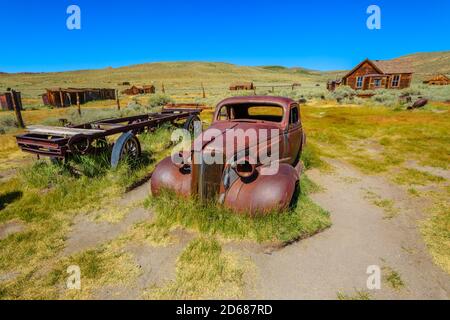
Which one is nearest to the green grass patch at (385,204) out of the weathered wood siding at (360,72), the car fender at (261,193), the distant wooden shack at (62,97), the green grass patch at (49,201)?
the car fender at (261,193)

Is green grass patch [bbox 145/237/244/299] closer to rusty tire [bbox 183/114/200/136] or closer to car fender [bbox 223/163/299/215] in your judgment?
car fender [bbox 223/163/299/215]

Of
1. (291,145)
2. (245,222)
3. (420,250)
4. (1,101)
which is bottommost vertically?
(420,250)

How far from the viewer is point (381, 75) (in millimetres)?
31453

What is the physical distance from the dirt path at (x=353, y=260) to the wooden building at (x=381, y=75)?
106 ft

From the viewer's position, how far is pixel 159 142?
905cm

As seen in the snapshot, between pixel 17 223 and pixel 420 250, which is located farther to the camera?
pixel 17 223

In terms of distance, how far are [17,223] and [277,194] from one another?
431 centimetres

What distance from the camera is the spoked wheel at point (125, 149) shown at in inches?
237

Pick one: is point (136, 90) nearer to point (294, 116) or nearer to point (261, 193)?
point (294, 116)

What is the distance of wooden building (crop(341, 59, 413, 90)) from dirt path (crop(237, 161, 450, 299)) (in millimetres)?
32369

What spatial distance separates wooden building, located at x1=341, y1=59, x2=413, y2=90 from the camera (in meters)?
31.5

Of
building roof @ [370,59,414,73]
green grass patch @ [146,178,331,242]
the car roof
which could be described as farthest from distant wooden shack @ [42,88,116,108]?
building roof @ [370,59,414,73]

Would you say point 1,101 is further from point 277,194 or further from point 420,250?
point 420,250

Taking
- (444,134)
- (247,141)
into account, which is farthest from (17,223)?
(444,134)
